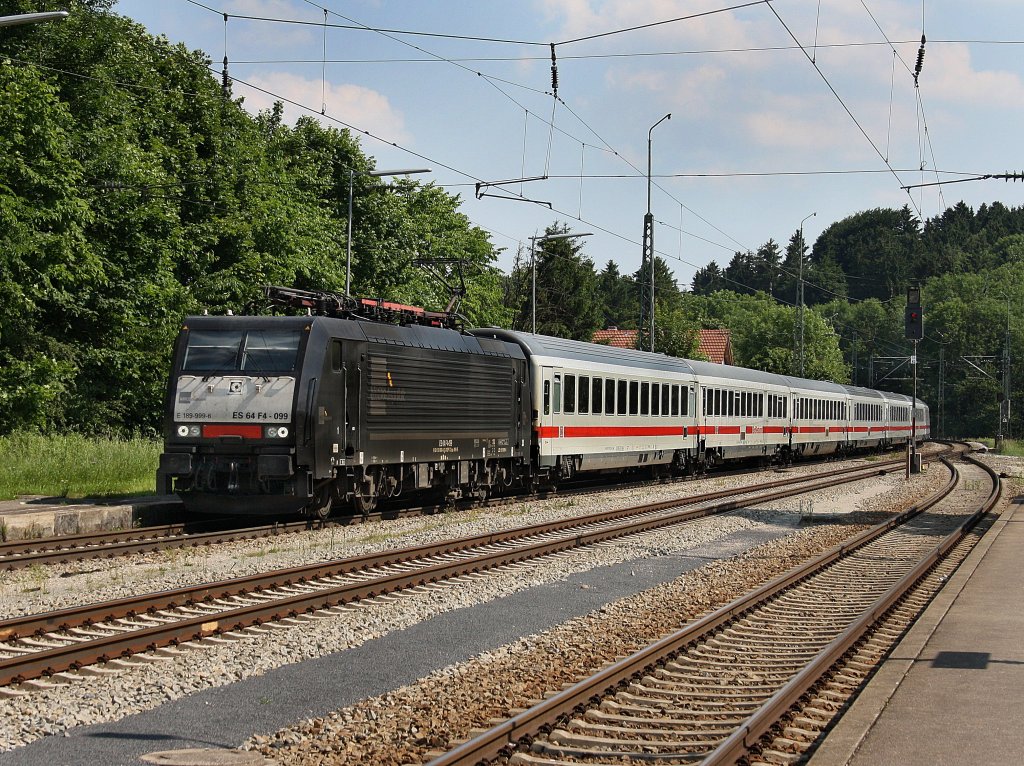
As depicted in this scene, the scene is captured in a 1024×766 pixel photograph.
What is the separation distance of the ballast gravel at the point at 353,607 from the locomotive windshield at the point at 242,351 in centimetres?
258

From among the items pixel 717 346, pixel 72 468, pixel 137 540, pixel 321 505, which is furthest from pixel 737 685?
pixel 717 346

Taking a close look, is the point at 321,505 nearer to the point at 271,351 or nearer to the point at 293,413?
the point at 293,413

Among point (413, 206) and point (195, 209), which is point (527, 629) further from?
point (413, 206)

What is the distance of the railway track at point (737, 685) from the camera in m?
6.73

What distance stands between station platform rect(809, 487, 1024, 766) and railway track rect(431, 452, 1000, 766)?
388 mm

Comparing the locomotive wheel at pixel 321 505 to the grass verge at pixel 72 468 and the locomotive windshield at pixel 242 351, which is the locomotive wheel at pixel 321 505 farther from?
the grass verge at pixel 72 468

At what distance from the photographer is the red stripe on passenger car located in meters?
16.8

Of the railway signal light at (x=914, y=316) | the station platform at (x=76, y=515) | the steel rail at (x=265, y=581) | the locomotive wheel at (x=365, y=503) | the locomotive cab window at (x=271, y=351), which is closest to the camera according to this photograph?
the steel rail at (x=265, y=581)

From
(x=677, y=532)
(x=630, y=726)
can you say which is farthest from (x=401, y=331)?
(x=630, y=726)

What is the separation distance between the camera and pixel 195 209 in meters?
36.1

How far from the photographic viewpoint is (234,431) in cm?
1688

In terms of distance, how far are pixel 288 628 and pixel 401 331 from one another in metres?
9.78

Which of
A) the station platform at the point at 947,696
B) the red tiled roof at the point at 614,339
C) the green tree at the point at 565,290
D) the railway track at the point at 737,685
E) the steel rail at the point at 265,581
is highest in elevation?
the green tree at the point at 565,290

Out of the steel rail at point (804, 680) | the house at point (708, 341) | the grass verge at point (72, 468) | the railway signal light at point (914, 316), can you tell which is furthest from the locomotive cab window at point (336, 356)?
the house at point (708, 341)
